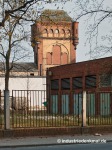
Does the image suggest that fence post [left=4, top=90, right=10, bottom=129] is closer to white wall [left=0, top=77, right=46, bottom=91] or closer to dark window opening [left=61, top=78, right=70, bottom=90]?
dark window opening [left=61, top=78, right=70, bottom=90]

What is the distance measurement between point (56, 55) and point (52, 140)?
2992 inches

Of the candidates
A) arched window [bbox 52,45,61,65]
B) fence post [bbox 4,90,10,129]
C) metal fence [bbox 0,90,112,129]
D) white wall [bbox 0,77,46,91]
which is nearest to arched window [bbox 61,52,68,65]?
arched window [bbox 52,45,61,65]

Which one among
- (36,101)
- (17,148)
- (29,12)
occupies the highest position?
(29,12)

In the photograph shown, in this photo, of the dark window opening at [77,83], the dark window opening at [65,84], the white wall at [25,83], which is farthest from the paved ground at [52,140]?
the white wall at [25,83]

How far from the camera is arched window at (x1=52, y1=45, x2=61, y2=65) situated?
94250mm

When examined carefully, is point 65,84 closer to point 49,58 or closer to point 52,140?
point 52,140

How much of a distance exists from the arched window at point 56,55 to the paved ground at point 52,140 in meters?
73.2

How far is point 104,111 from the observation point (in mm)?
26500

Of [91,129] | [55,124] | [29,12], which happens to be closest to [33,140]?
[55,124]

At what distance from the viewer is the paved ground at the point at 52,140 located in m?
18.0

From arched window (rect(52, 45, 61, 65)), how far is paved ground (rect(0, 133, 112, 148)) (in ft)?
240

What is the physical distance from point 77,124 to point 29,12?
703 cm

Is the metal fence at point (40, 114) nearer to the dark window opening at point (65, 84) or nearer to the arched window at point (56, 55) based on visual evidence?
the dark window opening at point (65, 84)

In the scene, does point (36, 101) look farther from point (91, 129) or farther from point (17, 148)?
point (17, 148)
